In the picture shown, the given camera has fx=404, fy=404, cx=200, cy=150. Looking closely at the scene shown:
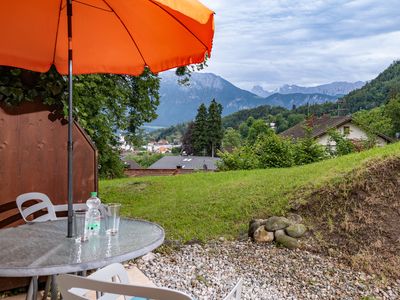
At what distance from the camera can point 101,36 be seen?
120 inches

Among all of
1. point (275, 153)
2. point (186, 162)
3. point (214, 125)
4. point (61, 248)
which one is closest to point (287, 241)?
point (61, 248)

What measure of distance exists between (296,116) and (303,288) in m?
45.0

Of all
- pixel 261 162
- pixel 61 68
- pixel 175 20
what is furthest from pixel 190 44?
pixel 261 162

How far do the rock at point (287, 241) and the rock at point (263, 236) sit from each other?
81 mm

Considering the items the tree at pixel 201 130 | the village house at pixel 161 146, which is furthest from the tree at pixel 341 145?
the village house at pixel 161 146

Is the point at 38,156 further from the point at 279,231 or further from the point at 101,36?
the point at 279,231

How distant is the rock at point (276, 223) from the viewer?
15.9ft

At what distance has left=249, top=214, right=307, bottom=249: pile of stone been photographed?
4656 mm

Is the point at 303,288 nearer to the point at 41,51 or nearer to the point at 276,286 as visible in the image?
the point at 276,286

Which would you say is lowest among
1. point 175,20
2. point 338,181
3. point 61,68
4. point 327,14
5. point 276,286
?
point 276,286

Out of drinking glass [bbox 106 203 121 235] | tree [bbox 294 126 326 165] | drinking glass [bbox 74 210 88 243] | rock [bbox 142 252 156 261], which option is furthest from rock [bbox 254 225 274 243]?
tree [bbox 294 126 326 165]

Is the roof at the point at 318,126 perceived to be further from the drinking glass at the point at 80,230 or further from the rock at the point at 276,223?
the drinking glass at the point at 80,230

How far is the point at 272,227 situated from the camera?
4848 millimetres

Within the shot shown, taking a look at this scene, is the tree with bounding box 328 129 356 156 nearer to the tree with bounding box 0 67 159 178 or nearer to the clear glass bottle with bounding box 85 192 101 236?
the tree with bounding box 0 67 159 178
